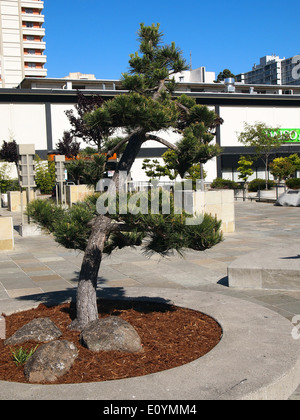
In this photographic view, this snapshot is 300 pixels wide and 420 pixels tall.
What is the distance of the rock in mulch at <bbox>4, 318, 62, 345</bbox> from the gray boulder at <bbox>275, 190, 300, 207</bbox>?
66.6 ft

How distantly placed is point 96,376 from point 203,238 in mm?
1655

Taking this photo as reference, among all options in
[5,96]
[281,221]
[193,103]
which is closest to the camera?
[193,103]

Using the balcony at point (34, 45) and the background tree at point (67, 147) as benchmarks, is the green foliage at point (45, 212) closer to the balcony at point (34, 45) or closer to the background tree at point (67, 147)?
the background tree at point (67, 147)

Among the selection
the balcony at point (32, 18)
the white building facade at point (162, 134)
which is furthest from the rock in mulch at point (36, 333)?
the balcony at point (32, 18)

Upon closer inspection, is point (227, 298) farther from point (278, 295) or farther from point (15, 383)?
point (15, 383)

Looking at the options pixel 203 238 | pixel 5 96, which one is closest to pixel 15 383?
pixel 203 238

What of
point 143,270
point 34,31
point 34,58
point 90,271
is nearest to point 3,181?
point 143,270

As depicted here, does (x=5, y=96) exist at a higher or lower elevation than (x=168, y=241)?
higher

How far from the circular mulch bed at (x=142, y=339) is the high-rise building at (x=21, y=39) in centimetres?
8069

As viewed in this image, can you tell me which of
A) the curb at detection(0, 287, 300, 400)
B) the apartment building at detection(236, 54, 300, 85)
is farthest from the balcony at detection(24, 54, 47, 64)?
the apartment building at detection(236, 54, 300, 85)

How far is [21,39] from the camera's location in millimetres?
82938

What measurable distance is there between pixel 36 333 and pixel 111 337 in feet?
2.92

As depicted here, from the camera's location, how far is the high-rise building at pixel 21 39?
81188 millimetres
